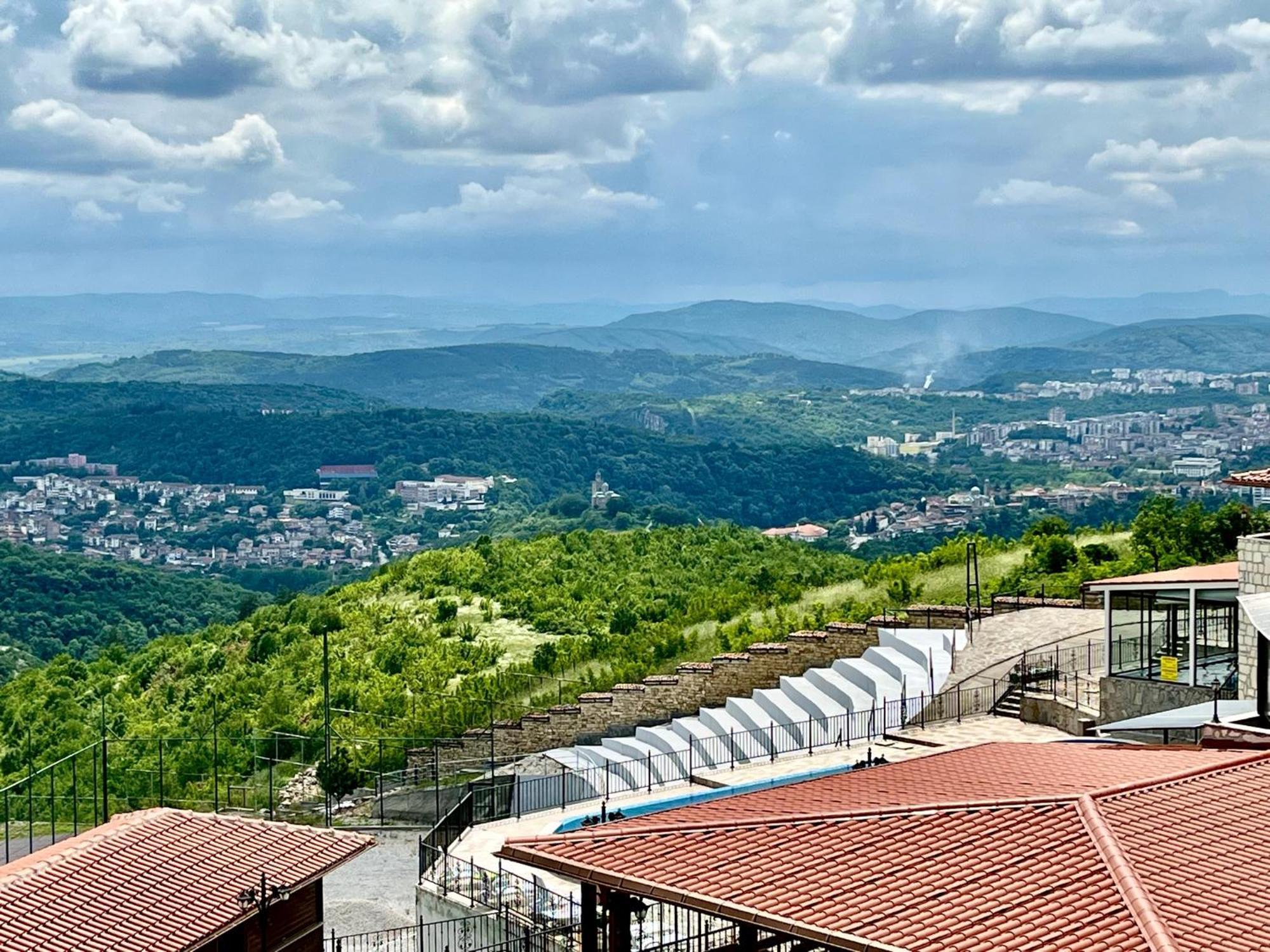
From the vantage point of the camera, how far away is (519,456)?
183 metres

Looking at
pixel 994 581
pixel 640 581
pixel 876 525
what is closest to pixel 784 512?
pixel 876 525

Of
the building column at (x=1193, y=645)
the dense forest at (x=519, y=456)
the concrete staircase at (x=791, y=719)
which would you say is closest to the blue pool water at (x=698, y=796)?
the concrete staircase at (x=791, y=719)

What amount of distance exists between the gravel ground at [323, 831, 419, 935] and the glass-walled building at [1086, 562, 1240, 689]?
995 centimetres

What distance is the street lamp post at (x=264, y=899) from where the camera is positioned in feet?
50.2

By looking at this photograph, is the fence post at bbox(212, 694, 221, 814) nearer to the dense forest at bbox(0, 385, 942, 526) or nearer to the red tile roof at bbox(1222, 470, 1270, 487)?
the red tile roof at bbox(1222, 470, 1270, 487)

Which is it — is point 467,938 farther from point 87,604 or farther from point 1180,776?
point 87,604

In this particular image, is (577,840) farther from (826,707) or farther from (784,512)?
(784,512)

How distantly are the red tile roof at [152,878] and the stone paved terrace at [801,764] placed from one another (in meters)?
5.86

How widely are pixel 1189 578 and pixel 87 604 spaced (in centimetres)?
7179

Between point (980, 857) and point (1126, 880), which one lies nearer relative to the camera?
point (1126, 880)

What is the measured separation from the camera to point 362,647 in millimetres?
42812

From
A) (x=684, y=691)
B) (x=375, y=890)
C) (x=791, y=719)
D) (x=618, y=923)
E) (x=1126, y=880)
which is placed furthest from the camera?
(x=684, y=691)

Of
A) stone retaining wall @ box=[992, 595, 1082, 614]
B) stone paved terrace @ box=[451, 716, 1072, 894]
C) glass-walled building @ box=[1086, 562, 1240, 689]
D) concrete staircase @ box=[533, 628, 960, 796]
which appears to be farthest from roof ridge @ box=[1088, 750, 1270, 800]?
stone retaining wall @ box=[992, 595, 1082, 614]

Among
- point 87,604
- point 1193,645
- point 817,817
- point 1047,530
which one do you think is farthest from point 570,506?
point 817,817
